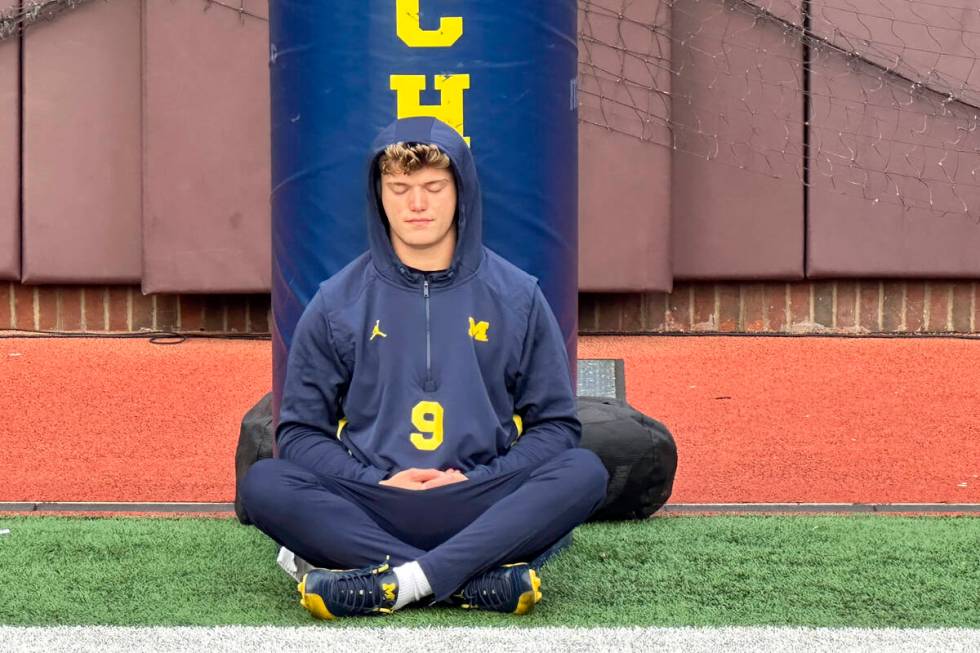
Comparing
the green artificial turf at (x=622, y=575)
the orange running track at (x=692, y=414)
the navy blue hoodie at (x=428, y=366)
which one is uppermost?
the navy blue hoodie at (x=428, y=366)

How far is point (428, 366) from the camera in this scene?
132 inches

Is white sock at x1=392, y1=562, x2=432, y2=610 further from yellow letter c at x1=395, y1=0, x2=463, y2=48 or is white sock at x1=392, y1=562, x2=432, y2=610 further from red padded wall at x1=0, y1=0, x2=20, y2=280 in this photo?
red padded wall at x1=0, y1=0, x2=20, y2=280

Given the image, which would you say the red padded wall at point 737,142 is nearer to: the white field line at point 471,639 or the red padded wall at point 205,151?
the red padded wall at point 205,151

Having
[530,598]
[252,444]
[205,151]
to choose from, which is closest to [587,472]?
[530,598]

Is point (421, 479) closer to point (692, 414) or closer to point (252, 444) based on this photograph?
point (252, 444)

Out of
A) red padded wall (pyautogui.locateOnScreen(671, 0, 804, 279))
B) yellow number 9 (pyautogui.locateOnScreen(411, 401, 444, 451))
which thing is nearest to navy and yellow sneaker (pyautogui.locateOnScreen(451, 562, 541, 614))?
yellow number 9 (pyautogui.locateOnScreen(411, 401, 444, 451))

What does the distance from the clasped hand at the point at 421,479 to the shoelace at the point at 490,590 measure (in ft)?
0.70

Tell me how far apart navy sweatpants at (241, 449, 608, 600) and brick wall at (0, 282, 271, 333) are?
17.1 ft

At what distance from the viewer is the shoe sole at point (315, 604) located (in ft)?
10.3

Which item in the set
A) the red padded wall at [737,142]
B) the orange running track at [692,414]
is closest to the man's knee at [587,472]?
the orange running track at [692,414]

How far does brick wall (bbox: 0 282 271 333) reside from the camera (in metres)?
8.48

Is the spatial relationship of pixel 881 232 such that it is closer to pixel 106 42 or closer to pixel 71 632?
pixel 106 42

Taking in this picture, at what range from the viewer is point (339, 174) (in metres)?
3.69

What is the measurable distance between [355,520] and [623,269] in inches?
195
